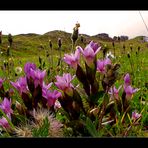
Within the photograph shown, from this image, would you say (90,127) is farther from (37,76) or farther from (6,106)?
(6,106)

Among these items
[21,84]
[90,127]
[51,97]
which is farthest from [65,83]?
[90,127]

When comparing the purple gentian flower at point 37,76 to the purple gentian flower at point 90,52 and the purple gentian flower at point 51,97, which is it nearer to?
the purple gentian flower at point 51,97

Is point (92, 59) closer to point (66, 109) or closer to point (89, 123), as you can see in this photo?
point (66, 109)

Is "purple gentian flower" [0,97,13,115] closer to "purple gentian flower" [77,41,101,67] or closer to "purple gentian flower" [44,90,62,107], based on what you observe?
"purple gentian flower" [44,90,62,107]

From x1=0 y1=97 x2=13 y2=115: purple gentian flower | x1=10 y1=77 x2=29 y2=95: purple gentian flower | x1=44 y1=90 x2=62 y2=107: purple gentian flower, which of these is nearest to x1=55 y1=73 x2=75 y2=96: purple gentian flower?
x1=44 y1=90 x2=62 y2=107: purple gentian flower

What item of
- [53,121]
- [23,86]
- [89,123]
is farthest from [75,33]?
[89,123]
